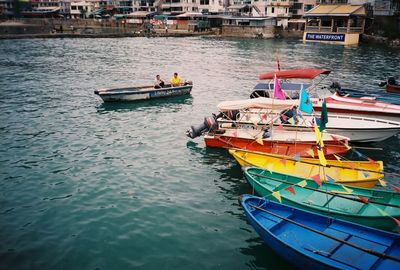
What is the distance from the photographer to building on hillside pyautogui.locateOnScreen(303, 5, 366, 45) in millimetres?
81250

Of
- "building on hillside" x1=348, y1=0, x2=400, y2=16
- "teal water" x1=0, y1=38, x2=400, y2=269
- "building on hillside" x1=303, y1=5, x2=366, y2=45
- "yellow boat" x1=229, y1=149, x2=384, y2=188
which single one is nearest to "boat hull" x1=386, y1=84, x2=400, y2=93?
"teal water" x1=0, y1=38, x2=400, y2=269

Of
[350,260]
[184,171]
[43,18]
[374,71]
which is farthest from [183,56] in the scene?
[43,18]

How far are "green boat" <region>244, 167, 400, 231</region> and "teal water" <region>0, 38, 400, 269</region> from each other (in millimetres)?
1632

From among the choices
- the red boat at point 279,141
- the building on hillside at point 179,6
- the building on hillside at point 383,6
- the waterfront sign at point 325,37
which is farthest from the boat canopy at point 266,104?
the building on hillside at point 179,6

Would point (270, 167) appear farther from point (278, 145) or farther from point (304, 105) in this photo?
point (278, 145)

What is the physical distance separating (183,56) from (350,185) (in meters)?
54.1

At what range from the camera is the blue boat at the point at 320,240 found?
10.0m

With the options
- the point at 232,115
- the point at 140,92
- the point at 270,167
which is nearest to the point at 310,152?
the point at 270,167

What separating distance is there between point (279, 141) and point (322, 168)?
13.1 feet

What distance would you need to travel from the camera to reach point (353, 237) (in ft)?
37.1

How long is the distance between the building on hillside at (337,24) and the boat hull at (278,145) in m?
72.0

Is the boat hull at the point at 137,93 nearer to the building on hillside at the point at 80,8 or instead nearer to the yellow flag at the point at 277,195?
the yellow flag at the point at 277,195

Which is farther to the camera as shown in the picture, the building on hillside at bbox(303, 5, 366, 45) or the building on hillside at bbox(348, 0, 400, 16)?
the building on hillside at bbox(348, 0, 400, 16)

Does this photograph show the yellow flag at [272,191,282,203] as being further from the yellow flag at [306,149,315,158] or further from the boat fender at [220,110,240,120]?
the boat fender at [220,110,240,120]
